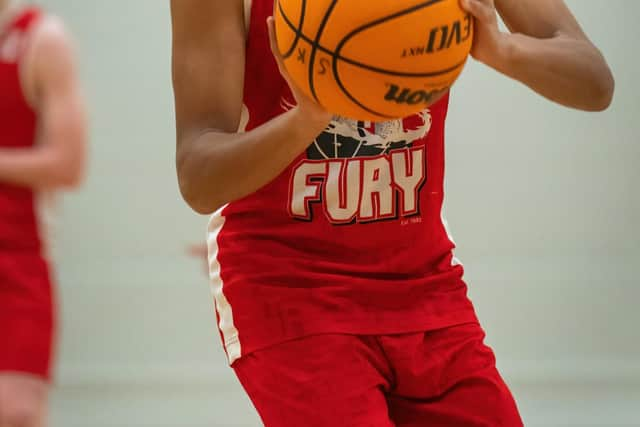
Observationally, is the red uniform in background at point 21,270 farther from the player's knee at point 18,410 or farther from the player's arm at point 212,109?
the player's arm at point 212,109

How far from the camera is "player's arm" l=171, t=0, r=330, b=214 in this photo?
1.28 meters

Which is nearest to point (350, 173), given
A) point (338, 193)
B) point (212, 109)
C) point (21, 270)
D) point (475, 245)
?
point (338, 193)

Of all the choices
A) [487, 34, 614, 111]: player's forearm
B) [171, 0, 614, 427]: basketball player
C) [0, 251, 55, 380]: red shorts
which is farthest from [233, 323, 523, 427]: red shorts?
[0, 251, 55, 380]: red shorts

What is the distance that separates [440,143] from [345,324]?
1.06 feet

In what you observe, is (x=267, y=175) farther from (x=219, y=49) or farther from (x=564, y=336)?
(x=564, y=336)

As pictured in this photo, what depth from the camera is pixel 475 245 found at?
Result: 3855 millimetres

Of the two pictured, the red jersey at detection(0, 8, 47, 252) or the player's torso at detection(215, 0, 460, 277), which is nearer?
the player's torso at detection(215, 0, 460, 277)

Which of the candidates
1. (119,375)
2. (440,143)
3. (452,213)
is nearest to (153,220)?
(119,375)

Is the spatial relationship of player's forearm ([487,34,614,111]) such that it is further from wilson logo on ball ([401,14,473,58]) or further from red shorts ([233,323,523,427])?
red shorts ([233,323,523,427])

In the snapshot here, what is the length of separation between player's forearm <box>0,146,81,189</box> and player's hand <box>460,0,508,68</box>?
107 cm

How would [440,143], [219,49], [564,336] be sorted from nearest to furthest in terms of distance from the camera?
1. [219,49]
2. [440,143]
3. [564,336]

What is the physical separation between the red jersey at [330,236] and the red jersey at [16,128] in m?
0.64

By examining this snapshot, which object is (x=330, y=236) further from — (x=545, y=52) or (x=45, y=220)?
(x=45, y=220)

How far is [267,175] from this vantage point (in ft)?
4.14
